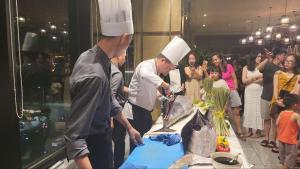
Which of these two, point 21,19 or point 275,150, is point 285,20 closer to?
point 275,150

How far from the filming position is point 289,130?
10.1 ft

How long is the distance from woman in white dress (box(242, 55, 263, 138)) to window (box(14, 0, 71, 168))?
2738 mm

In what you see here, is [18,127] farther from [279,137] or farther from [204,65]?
[204,65]

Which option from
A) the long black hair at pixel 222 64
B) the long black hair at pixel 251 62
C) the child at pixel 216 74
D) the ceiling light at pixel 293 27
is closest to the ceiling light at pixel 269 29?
the ceiling light at pixel 293 27

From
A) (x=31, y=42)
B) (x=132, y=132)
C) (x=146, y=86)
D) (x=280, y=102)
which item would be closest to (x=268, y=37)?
(x=280, y=102)

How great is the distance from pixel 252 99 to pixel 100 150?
3473mm

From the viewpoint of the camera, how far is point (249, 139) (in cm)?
427

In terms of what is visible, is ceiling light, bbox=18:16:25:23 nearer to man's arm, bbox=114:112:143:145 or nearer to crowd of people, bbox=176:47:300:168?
man's arm, bbox=114:112:143:145

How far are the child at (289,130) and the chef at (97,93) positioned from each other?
7.37 ft

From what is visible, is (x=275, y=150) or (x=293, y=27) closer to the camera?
(x=275, y=150)

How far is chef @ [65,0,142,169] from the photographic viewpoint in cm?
115

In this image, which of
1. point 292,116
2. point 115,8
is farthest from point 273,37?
point 115,8

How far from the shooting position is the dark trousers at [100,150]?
139 centimetres

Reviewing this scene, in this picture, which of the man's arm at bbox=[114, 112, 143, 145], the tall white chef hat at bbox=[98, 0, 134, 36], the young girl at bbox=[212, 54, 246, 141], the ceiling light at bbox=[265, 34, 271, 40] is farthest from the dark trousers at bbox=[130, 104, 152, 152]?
the ceiling light at bbox=[265, 34, 271, 40]
